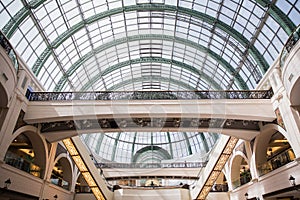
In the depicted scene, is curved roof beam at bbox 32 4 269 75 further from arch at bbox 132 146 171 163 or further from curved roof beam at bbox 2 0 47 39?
arch at bbox 132 146 171 163

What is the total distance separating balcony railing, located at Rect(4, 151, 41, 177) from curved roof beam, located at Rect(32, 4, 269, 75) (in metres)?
6.90

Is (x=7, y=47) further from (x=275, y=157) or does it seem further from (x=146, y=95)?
(x=275, y=157)

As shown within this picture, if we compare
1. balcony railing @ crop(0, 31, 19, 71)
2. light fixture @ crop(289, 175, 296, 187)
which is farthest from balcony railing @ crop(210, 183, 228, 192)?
balcony railing @ crop(0, 31, 19, 71)

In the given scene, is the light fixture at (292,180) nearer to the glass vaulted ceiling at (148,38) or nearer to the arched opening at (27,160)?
the glass vaulted ceiling at (148,38)

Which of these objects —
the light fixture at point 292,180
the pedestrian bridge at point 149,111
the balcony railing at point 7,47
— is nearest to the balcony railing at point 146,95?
the pedestrian bridge at point 149,111

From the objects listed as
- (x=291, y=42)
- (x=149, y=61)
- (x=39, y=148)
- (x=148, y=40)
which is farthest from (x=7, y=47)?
(x=149, y=61)

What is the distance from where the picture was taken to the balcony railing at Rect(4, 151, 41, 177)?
14.2 metres

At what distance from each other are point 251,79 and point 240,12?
6.01m

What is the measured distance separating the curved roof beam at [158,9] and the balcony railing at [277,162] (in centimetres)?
660

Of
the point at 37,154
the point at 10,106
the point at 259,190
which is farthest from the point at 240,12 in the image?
the point at 37,154

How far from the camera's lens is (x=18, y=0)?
1578cm

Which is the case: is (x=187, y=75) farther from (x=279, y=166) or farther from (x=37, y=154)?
(x=37, y=154)

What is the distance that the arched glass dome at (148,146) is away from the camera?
1554 inches

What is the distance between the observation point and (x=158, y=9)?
2302 centimetres
